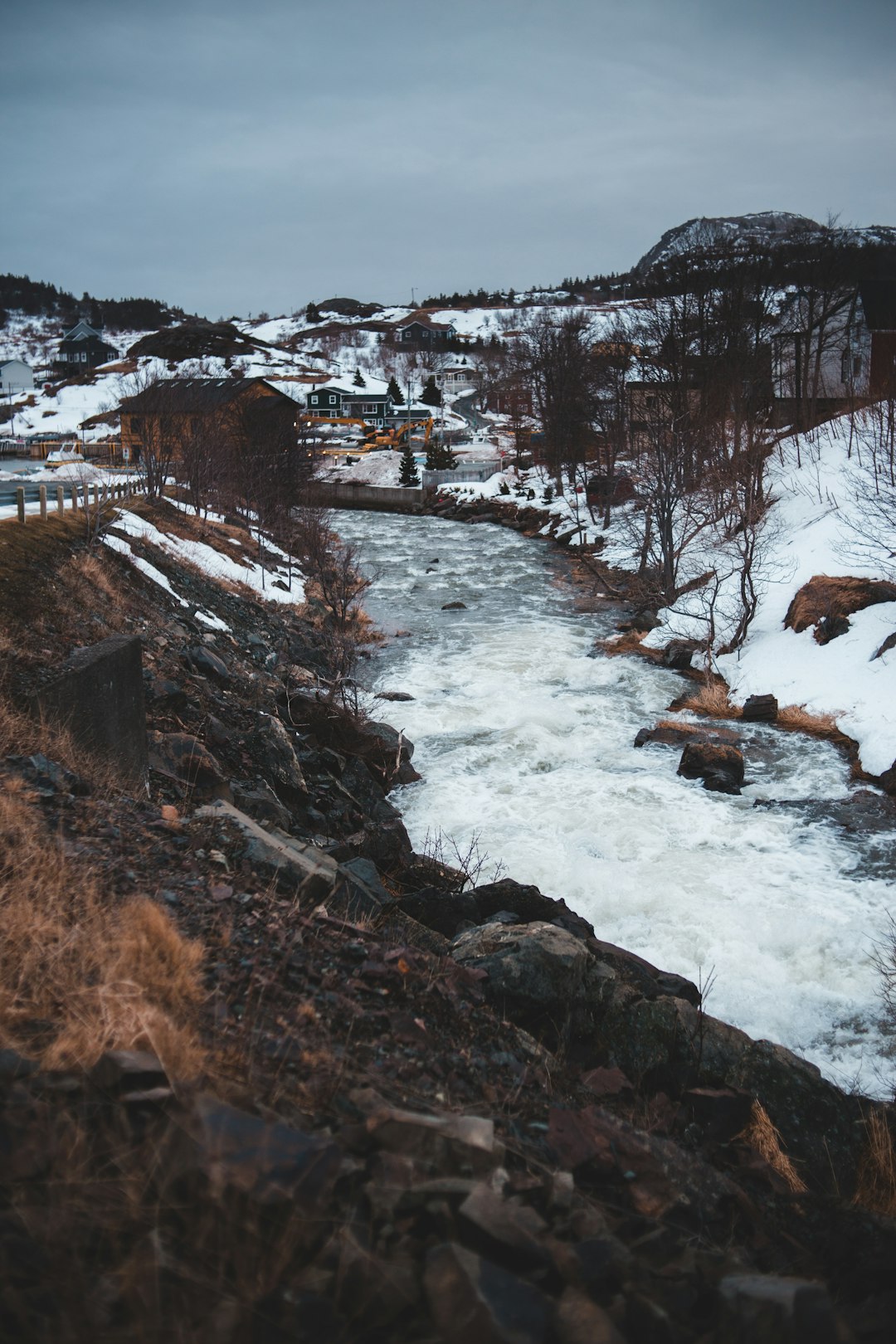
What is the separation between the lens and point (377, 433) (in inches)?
2869

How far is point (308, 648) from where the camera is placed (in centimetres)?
1967

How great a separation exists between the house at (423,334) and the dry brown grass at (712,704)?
119798 millimetres

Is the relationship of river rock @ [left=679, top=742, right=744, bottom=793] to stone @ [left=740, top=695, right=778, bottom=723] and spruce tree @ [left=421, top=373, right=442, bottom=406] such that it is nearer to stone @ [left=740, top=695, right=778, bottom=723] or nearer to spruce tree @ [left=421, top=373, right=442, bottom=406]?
stone @ [left=740, top=695, right=778, bottom=723]

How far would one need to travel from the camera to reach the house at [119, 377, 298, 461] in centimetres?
3247

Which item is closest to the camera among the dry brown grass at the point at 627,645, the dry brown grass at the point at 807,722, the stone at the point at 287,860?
the stone at the point at 287,860

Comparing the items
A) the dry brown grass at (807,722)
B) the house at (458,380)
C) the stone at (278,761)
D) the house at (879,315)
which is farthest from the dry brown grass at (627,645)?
the house at (458,380)

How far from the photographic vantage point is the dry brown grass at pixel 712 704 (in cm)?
1606

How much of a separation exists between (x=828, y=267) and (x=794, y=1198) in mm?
38564

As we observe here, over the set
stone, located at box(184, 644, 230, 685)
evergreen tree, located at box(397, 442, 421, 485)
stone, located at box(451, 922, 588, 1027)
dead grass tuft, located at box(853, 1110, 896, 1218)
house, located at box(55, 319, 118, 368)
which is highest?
house, located at box(55, 319, 118, 368)

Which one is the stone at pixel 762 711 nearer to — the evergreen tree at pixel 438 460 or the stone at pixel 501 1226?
the stone at pixel 501 1226

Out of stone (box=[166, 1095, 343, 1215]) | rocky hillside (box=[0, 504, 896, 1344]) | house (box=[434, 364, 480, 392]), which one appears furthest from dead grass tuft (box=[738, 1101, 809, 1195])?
house (box=[434, 364, 480, 392])

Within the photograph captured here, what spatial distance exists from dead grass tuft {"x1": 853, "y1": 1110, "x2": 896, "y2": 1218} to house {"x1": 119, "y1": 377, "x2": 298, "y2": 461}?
2845 cm

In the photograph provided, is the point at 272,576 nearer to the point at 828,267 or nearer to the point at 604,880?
the point at 604,880

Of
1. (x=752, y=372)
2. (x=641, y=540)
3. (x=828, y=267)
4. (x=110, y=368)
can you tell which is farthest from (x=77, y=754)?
(x=110, y=368)
